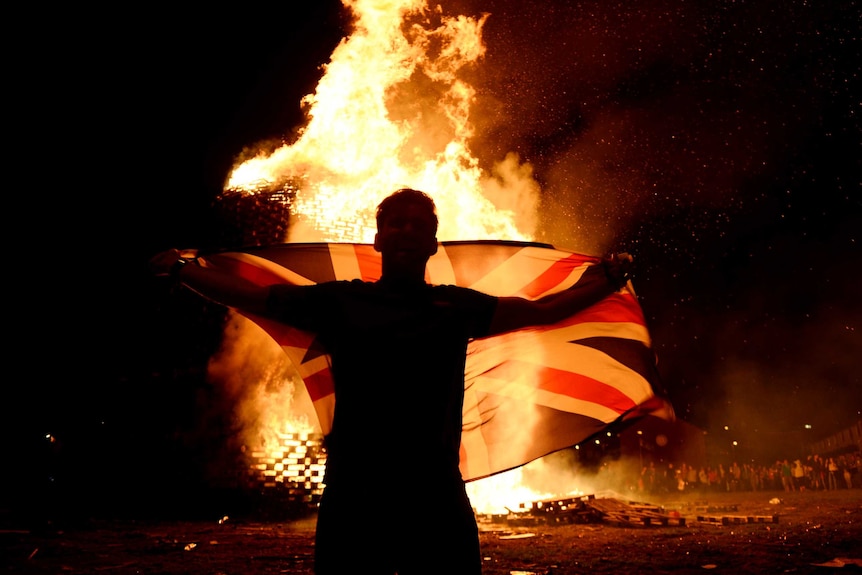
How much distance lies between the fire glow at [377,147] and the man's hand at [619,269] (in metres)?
Answer: 9.90

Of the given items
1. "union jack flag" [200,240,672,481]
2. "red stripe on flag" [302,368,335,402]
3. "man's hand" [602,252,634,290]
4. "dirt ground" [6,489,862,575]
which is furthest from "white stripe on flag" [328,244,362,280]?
"dirt ground" [6,489,862,575]

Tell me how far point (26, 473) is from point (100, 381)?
2.76 meters

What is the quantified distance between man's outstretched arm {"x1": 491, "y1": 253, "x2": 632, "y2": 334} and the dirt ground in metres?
4.59

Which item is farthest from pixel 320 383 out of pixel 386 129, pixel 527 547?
pixel 386 129

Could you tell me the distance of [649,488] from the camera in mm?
23844

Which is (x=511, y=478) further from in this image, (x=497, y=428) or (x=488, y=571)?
(x=497, y=428)

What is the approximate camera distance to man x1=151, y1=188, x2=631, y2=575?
1.87m

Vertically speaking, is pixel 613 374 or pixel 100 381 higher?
pixel 100 381

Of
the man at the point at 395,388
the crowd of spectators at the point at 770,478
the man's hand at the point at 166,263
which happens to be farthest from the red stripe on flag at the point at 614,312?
the crowd of spectators at the point at 770,478

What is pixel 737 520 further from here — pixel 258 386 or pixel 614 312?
pixel 258 386

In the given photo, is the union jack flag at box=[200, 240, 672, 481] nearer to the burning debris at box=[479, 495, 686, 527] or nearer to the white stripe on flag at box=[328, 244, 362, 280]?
the white stripe on flag at box=[328, 244, 362, 280]

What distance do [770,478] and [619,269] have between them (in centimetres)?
2674

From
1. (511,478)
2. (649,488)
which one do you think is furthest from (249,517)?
(649,488)

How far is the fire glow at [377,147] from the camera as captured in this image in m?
12.8
